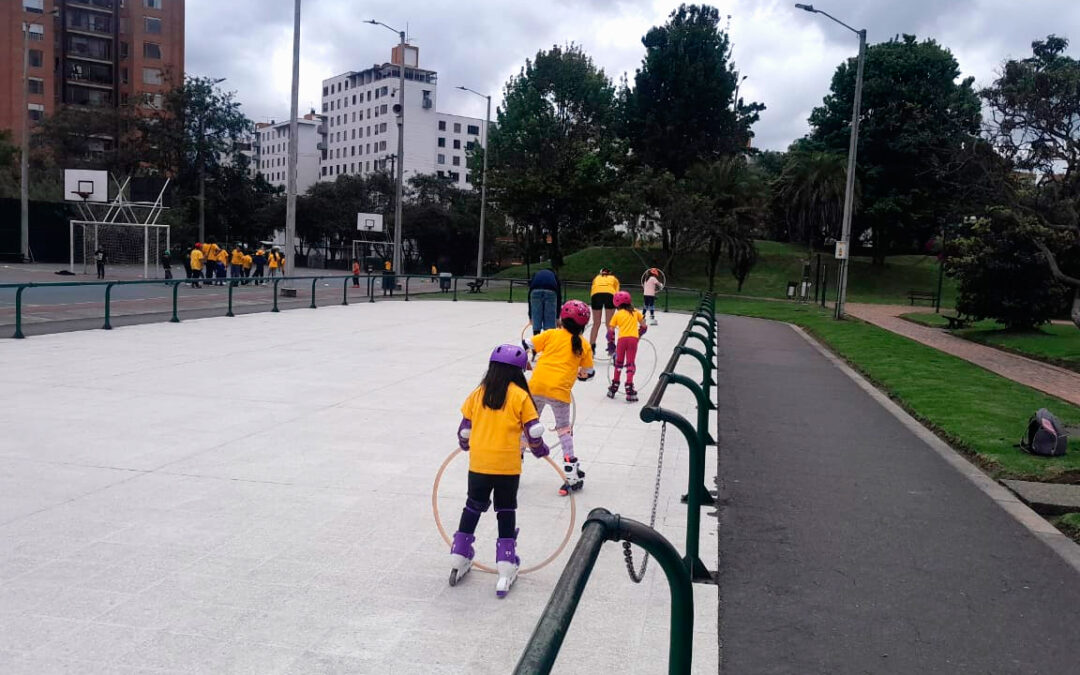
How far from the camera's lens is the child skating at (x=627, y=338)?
11.1 metres

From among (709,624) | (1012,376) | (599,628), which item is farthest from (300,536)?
(1012,376)

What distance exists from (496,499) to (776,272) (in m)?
Answer: 50.6

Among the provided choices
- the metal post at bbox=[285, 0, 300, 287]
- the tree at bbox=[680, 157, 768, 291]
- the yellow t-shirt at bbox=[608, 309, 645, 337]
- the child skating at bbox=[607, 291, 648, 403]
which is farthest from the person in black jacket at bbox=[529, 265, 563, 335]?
the tree at bbox=[680, 157, 768, 291]

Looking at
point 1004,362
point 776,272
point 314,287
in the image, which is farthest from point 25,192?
point 1004,362

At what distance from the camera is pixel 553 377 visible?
715 centimetres

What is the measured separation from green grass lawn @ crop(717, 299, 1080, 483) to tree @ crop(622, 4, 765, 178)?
30.3 meters

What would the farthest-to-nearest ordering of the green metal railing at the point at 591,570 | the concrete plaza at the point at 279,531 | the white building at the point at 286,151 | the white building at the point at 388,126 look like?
the white building at the point at 286,151 < the white building at the point at 388,126 < the concrete plaza at the point at 279,531 < the green metal railing at the point at 591,570

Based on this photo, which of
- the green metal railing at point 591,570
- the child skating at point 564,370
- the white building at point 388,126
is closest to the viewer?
the green metal railing at point 591,570

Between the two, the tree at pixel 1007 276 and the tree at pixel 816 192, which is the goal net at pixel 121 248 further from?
the tree at pixel 1007 276

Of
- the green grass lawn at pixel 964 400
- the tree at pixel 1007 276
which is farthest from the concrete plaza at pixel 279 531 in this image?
the tree at pixel 1007 276

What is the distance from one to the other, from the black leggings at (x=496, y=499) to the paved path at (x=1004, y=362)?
11636mm

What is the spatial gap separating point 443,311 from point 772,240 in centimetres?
4933

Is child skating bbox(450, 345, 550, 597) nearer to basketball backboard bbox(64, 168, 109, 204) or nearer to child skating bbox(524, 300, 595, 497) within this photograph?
child skating bbox(524, 300, 595, 497)

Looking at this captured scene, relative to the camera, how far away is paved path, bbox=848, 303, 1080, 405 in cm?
1495
